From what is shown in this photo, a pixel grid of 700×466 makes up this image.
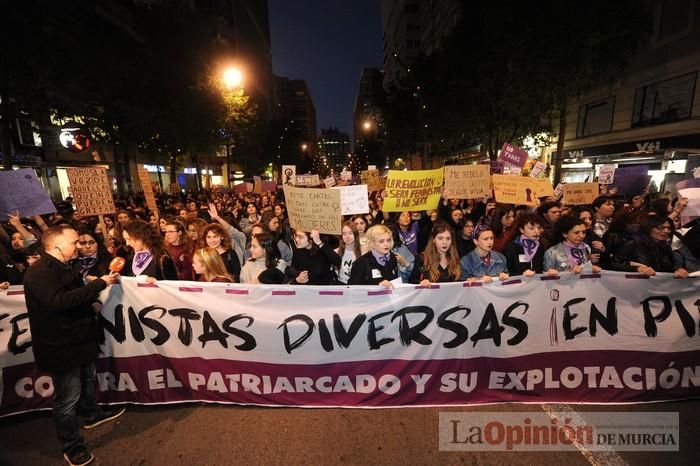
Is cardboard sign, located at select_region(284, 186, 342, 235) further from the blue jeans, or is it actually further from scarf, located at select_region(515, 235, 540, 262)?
the blue jeans

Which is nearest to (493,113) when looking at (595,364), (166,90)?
(166,90)

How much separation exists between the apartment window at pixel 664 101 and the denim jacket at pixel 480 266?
57.4ft

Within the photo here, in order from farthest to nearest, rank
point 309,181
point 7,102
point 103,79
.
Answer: point 309,181
point 103,79
point 7,102

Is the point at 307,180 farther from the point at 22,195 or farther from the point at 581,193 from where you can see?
the point at 22,195

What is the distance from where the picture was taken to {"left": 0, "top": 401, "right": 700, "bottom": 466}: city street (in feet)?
9.70

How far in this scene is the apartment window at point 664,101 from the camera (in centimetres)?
1530

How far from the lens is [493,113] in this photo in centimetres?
2041

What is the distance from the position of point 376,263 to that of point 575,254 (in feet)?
8.10

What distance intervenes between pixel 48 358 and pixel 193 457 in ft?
4.88

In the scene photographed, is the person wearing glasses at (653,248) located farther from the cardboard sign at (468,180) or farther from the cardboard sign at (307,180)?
the cardboard sign at (307,180)

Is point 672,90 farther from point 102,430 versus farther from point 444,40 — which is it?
point 102,430

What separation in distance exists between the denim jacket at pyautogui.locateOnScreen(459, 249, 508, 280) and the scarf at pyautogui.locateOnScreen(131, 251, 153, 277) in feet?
12.6

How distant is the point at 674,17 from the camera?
15742mm

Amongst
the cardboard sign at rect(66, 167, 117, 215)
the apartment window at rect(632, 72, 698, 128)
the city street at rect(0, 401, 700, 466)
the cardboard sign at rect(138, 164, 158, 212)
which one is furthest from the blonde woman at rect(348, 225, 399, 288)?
the apartment window at rect(632, 72, 698, 128)
